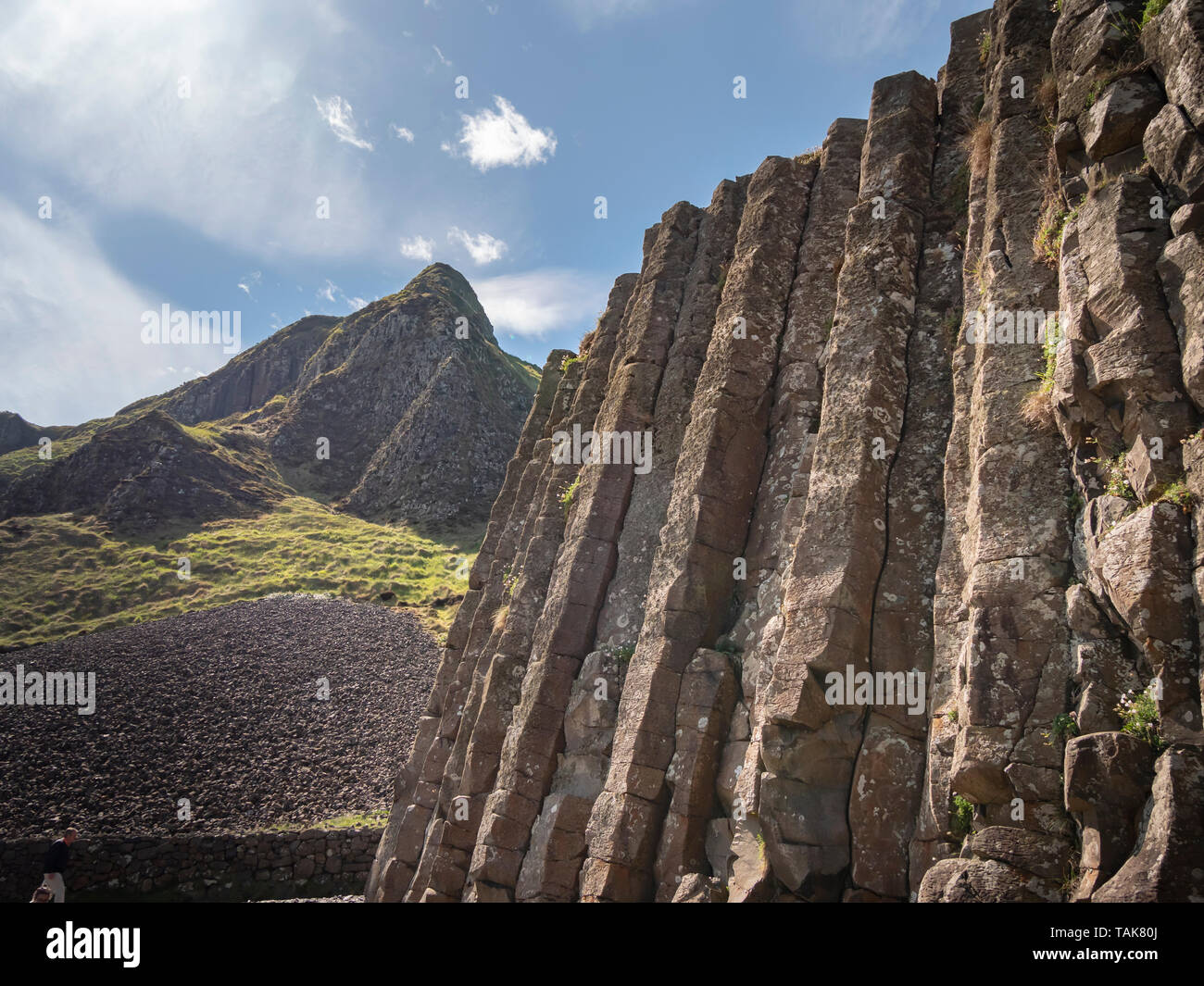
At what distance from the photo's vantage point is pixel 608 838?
12961 millimetres

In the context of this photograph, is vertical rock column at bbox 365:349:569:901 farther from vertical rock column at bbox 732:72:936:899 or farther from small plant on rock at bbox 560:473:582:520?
vertical rock column at bbox 732:72:936:899

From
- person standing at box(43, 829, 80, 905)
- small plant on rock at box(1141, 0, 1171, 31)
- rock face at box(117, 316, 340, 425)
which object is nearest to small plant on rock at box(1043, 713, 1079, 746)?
small plant on rock at box(1141, 0, 1171, 31)

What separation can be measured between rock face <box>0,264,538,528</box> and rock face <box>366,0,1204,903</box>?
6469cm

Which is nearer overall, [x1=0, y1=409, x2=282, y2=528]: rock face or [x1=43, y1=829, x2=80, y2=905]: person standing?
[x1=43, y1=829, x2=80, y2=905]: person standing

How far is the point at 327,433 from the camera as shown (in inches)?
4092

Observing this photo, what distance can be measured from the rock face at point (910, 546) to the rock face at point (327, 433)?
64.7 metres

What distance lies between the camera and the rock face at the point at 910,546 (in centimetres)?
784

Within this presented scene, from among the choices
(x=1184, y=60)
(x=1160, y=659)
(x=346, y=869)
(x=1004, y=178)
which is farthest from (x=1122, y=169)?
(x=346, y=869)

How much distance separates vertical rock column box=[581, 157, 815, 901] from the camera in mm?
13023

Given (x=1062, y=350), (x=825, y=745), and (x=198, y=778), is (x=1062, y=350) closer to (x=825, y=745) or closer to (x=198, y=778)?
(x=825, y=745)

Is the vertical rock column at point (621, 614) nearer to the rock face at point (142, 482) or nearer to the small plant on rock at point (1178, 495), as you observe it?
the small plant on rock at point (1178, 495)

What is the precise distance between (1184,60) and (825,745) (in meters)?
9.47

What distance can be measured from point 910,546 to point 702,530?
4.36m

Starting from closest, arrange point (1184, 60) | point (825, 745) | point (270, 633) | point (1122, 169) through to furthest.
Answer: point (1184, 60), point (1122, 169), point (825, 745), point (270, 633)
